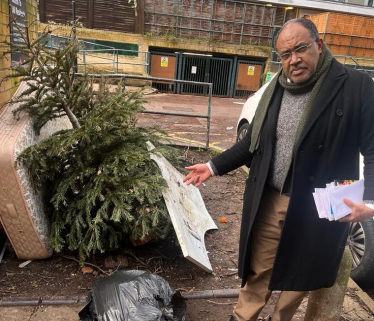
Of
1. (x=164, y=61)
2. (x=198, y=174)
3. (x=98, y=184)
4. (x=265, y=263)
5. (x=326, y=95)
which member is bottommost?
(x=265, y=263)

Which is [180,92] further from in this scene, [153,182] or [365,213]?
[365,213]

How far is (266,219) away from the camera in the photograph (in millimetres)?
2113

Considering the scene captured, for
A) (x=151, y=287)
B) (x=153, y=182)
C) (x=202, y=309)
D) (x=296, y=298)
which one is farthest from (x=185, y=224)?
(x=296, y=298)

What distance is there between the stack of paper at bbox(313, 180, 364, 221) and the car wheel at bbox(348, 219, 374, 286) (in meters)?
Answer: 1.58

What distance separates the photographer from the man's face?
1757 millimetres

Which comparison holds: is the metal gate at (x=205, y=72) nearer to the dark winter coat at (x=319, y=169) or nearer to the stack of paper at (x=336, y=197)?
the dark winter coat at (x=319, y=169)

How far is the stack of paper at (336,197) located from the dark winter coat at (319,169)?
5 cm

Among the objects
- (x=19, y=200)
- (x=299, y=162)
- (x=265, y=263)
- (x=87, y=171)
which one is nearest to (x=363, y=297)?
(x=265, y=263)

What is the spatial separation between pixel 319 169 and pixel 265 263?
29.0 inches

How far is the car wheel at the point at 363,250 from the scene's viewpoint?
9.95 ft

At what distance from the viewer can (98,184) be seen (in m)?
2.85

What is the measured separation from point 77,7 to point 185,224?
1538cm

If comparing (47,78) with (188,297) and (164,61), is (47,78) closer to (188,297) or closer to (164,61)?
(188,297)

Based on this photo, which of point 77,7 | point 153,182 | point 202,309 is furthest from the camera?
point 77,7
